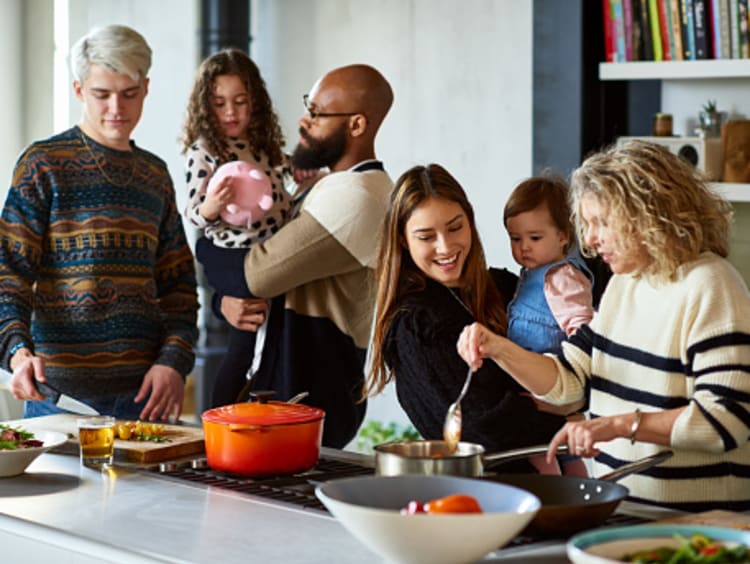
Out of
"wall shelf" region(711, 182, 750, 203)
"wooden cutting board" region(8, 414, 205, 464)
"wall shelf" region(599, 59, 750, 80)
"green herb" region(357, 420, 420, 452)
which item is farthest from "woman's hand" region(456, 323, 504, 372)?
"green herb" region(357, 420, 420, 452)

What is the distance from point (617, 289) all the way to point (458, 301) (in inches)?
15.6

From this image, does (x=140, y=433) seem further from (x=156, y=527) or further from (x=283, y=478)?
(x=156, y=527)

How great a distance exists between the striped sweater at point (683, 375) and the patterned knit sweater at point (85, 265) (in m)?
1.29

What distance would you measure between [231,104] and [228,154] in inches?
5.5

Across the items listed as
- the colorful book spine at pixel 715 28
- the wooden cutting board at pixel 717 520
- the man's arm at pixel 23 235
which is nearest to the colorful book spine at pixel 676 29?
the colorful book spine at pixel 715 28

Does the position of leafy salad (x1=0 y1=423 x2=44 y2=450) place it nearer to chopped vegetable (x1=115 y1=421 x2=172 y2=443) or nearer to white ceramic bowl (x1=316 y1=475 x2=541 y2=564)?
chopped vegetable (x1=115 y1=421 x2=172 y2=443)

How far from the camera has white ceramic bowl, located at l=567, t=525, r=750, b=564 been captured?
5.19 ft

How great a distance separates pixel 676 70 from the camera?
4.20 metres

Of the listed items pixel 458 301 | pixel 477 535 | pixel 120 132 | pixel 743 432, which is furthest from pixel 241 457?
pixel 120 132

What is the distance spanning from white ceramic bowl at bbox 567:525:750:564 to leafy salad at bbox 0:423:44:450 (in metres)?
1.24

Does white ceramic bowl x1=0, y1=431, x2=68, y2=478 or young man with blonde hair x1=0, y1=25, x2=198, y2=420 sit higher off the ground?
young man with blonde hair x1=0, y1=25, x2=198, y2=420

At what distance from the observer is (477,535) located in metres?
1.65

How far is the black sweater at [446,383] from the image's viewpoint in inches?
97.5

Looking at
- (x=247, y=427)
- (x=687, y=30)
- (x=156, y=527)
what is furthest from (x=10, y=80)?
(x=156, y=527)
